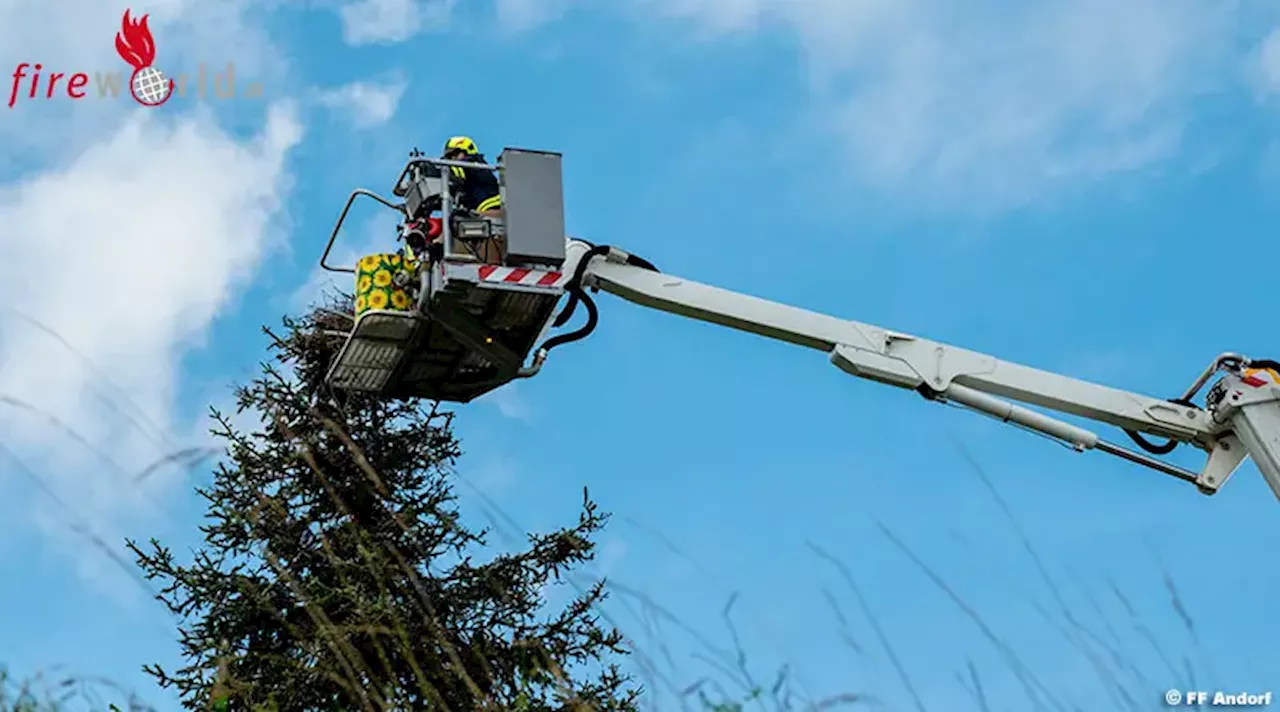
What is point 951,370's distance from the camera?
29.3 feet

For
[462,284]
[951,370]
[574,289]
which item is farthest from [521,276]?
[951,370]

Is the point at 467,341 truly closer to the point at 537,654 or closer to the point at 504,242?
the point at 504,242

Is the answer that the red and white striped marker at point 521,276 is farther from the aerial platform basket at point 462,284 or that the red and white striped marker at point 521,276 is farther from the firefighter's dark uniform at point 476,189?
the firefighter's dark uniform at point 476,189

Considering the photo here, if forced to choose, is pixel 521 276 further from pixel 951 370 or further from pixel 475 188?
pixel 951 370

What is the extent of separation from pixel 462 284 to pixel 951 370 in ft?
10.0

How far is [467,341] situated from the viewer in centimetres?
835

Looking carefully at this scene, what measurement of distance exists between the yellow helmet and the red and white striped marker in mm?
1056

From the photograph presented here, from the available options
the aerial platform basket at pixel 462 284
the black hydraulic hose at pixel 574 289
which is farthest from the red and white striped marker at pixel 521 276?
the black hydraulic hose at pixel 574 289

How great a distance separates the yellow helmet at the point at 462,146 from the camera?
8.88 metres

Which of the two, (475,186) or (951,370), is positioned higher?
(475,186)

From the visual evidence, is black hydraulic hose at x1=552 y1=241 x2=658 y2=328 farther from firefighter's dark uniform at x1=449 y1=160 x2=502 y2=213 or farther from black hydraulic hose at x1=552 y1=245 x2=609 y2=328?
firefighter's dark uniform at x1=449 y1=160 x2=502 y2=213

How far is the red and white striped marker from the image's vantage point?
8.04 metres

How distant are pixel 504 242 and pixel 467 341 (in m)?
0.60

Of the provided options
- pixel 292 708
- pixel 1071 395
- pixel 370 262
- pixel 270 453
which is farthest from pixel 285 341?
pixel 1071 395
